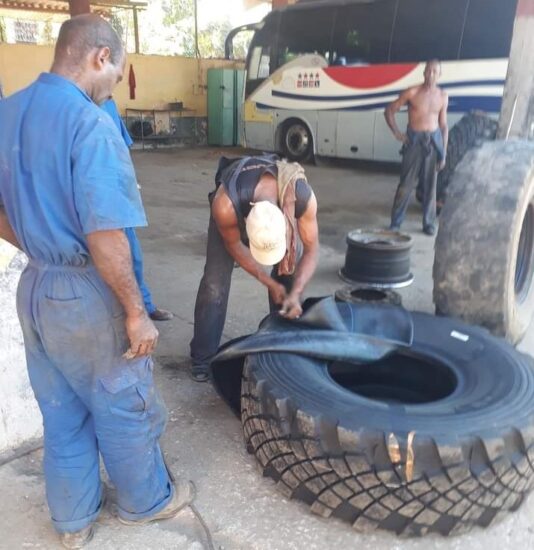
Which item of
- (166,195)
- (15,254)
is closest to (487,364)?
(15,254)

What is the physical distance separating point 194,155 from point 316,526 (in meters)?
12.3

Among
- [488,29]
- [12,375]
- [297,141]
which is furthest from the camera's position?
[297,141]

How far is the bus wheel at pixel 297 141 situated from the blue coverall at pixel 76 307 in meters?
10.7

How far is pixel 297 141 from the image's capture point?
12.3 meters

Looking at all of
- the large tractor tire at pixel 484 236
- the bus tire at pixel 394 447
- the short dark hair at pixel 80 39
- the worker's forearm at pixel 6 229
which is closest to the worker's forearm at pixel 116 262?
the worker's forearm at pixel 6 229

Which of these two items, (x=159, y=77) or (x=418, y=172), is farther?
(x=159, y=77)

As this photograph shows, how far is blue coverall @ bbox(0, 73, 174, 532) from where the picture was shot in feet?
5.10

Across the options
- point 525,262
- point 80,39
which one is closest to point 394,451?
Answer: point 80,39

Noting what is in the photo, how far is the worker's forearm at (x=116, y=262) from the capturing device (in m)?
1.59

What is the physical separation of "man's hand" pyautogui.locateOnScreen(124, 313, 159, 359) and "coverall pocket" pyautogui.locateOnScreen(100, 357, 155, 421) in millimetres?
49

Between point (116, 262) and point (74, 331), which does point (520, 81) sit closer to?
point (116, 262)

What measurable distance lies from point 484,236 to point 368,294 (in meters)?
0.87

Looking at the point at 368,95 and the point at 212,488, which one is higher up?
the point at 368,95

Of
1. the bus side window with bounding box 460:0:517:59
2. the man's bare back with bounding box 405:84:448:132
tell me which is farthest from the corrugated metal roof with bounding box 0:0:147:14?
the man's bare back with bounding box 405:84:448:132
